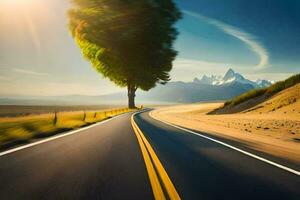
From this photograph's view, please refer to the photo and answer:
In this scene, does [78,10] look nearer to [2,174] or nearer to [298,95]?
[298,95]

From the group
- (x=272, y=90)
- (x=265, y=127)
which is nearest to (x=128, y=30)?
(x=272, y=90)

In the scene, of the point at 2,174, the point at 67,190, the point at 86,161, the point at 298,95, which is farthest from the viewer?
the point at 298,95

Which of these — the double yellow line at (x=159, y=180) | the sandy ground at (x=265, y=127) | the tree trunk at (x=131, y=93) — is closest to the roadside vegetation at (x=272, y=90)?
the sandy ground at (x=265, y=127)

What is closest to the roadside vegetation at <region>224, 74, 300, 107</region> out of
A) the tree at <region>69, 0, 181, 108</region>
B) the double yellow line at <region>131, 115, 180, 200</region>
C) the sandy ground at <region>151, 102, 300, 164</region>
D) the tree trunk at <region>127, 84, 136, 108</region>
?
the sandy ground at <region>151, 102, 300, 164</region>

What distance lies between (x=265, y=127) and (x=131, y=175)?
15179mm

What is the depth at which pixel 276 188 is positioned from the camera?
5645 mm

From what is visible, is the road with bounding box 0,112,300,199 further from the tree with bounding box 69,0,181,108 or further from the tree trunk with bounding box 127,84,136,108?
the tree trunk with bounding box 127,84,136,108

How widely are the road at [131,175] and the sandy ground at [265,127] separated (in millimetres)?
2286

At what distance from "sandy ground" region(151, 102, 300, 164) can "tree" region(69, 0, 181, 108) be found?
10497mm

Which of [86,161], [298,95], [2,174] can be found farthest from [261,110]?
[2,174]

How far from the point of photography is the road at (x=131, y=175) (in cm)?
517

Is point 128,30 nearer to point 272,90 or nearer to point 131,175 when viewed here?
point 272,90

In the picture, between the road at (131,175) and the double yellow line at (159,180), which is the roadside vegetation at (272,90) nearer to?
the road at (131,175)

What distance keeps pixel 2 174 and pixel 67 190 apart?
1701mm
